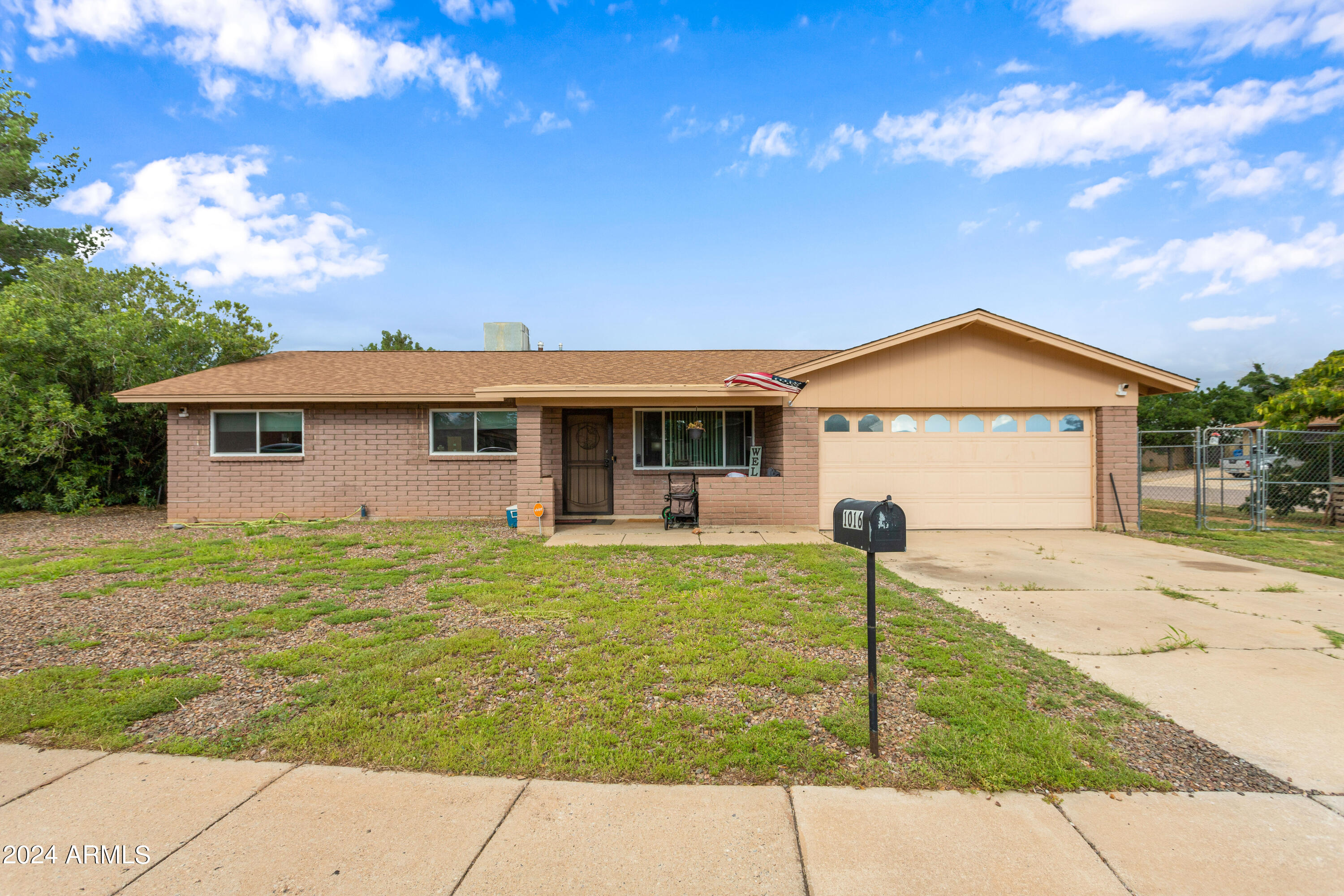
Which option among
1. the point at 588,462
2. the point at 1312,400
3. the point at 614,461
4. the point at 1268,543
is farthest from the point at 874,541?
the point at 1312,400

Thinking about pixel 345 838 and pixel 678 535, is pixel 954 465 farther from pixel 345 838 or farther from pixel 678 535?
pixel 345 838

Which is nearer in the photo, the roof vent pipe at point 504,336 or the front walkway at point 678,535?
the front walkway at point 678,535

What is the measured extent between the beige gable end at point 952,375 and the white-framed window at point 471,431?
5.95 meters

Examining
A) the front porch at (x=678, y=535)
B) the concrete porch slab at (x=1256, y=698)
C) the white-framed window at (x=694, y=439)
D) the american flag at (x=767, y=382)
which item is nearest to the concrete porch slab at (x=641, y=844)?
the concrete porch slab at (x=1256, y=698)

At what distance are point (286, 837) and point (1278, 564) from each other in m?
10.6

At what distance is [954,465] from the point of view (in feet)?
33.0

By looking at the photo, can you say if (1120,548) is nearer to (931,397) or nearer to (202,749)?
(931,397)

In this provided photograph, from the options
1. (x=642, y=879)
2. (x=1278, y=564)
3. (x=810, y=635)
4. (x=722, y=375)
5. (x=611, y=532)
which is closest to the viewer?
(x=642, y=879)

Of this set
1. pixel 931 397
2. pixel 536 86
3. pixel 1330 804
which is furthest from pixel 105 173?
pixel 1330 804

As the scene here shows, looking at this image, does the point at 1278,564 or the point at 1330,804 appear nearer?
the point at 1330,804

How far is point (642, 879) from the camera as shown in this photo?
6.46 feet

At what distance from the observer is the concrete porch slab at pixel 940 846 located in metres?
1.94

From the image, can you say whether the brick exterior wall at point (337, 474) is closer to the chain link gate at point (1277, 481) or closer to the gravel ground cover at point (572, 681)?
the gravel ground cover at point (572, 681)

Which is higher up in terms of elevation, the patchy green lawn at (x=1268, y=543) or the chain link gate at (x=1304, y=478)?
the chain link gate at (x=1304, y=478)
